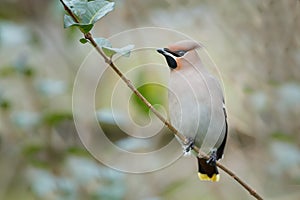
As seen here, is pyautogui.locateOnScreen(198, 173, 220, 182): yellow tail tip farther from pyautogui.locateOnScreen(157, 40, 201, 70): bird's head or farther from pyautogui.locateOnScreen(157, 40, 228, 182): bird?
pyautogui.locateOnScreen(157, 40, 201, 70): bird's head

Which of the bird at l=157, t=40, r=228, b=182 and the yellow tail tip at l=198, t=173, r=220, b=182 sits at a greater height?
the bird at l=157, t=40, r=228, b=182

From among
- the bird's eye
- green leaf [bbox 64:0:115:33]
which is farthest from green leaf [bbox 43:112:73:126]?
green leaf [bbox 64:0:115:33]

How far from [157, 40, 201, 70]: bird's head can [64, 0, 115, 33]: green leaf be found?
1.01ft

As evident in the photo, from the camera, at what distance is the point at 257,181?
262cm

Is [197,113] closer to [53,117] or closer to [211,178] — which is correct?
[211,178]

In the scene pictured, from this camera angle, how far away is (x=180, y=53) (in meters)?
1.40

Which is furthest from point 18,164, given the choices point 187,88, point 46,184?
point 187,88

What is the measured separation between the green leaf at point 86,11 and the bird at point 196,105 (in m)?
0.38

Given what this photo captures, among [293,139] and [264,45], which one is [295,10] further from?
[293,139]

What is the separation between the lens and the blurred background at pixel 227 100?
2.05 m

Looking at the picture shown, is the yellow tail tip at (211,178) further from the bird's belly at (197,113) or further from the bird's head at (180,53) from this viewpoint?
the bird's head at (180,53)

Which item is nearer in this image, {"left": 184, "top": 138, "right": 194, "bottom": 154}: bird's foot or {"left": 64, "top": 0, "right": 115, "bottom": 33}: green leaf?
{"left": 64, "top": 0, "right": 115, "bottom": 33}: green leaf

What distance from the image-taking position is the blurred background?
2.05 metres

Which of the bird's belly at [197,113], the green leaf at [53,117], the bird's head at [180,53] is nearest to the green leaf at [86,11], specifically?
the bird's head at [180,53]
